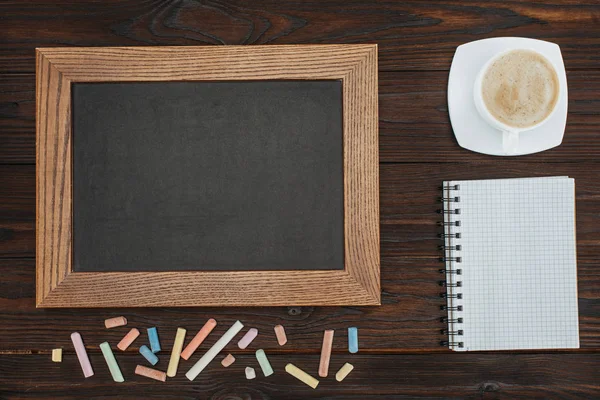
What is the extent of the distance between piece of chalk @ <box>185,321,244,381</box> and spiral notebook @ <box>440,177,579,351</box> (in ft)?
0.94

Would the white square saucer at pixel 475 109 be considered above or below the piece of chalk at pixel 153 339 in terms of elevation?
above

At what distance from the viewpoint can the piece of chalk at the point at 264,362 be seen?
0.70 m

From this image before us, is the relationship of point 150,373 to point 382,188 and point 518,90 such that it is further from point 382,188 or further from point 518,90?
point 518,90

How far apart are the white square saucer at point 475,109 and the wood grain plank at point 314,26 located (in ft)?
0.06

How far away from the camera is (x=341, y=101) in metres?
0.69

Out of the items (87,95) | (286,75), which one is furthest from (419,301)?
(87,95)

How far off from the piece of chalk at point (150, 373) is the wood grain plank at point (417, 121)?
1.04 ft

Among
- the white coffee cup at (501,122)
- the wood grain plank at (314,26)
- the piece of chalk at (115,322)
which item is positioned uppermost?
the wood grain plank at (314,26)

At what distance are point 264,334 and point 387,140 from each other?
31 centimetres

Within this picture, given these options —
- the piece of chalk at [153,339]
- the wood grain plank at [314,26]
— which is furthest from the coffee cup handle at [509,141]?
the piece of chalk at [153,339]

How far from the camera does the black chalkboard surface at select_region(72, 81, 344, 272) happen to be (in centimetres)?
69

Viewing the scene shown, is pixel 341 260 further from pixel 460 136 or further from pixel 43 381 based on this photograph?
pixel 43 381

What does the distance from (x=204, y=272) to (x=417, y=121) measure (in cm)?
35

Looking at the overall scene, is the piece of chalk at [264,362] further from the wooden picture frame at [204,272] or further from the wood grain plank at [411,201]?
the wood grain plank at [411,201]
